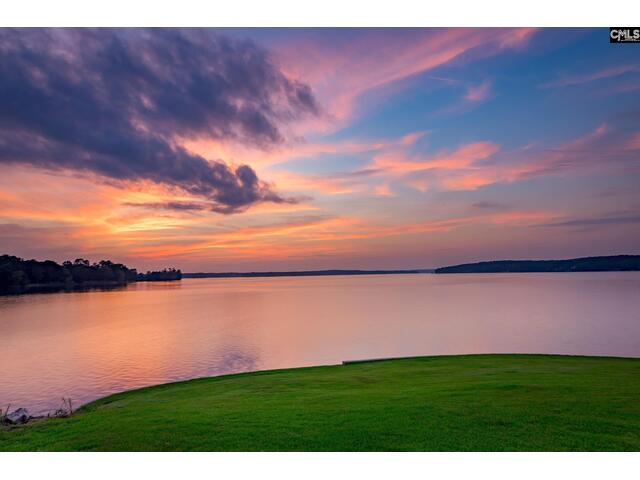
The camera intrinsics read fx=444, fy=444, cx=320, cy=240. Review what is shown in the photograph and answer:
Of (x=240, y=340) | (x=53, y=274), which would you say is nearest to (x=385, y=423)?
(x=240, y=340)

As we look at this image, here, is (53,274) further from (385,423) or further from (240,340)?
(385,423)

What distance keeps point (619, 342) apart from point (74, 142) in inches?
1131

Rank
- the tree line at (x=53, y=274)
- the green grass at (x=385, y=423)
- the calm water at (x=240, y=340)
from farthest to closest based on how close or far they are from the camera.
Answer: the tree line at (x=53, y=274) → the calm water at (x=240, y=340) → the green grass at (x=385, y=423)

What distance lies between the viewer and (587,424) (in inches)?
247

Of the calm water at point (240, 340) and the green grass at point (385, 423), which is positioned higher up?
the green grass at point (385, 423)

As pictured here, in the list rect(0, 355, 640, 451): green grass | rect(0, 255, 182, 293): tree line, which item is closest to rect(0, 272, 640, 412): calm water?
rect(0, 355, 640, 451): green grass

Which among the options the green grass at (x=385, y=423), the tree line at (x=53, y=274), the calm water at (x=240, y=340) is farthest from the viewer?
the tree line at (x=53, y=274)

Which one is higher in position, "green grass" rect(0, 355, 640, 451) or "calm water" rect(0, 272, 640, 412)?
"green grass" rect(0, 355, 640, 451)

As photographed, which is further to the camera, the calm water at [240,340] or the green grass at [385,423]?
the calm water at [240,340]

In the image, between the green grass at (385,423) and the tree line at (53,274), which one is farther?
the tree line at (53,274)

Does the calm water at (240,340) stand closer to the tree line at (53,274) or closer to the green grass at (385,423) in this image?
the green grass at (385,423)

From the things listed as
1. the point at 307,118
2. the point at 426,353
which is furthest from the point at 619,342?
the point at 307,118

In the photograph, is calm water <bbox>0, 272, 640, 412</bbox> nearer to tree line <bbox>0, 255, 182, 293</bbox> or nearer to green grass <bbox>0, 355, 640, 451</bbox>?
green grass <bbox>0, 355, 640, 451</bbox>

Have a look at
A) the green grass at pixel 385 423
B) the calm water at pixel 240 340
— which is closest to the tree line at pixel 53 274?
the calm water at pixel 240 340
